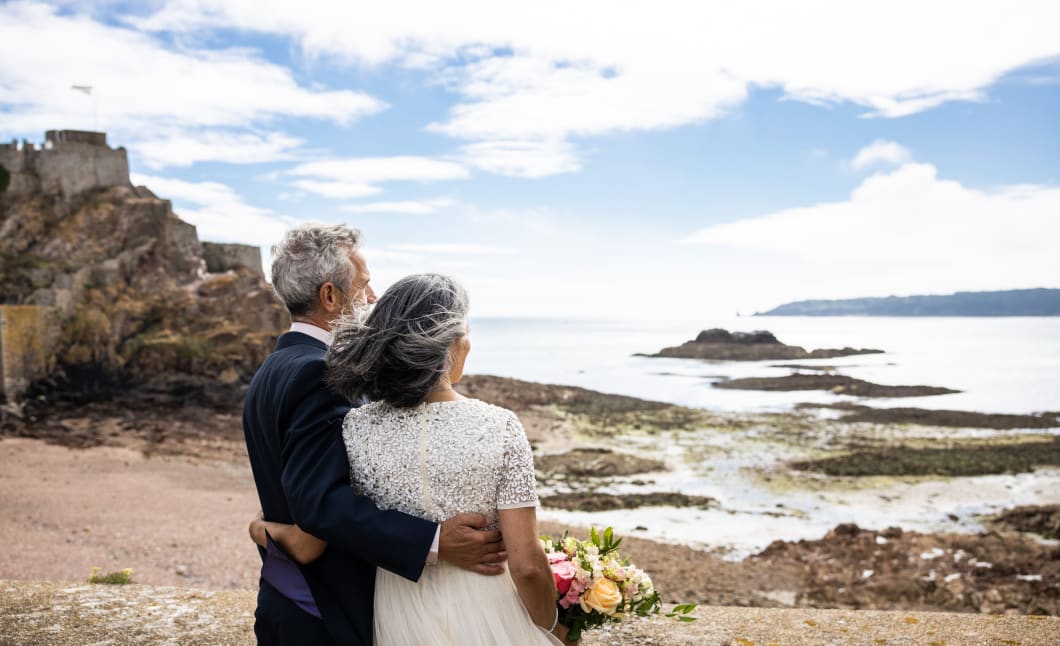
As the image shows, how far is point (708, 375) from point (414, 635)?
64895 millimetres

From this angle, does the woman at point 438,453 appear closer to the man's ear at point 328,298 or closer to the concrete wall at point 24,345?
the man's ear at point 328,298

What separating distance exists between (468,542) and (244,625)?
13.6 feet

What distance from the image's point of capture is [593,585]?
2.93 m

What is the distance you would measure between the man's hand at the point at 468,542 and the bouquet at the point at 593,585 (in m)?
0.41

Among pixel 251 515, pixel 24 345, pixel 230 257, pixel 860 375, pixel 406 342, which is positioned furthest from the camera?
pixel 860 375

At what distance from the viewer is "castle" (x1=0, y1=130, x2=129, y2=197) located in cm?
3300

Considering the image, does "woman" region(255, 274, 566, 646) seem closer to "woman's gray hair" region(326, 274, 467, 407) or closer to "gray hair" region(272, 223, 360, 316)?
"woman's gray hair" region(326, 274, 467, 407)

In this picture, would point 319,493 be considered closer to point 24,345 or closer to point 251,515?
point 251,515

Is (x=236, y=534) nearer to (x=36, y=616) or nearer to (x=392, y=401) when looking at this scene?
(x=36, y=616)

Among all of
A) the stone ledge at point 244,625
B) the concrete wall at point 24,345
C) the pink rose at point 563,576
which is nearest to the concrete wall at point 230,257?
the concrete wall at point 24,345

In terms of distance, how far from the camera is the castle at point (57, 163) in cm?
3300

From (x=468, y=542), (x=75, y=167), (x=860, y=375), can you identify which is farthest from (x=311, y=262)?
(x=860, y=375)

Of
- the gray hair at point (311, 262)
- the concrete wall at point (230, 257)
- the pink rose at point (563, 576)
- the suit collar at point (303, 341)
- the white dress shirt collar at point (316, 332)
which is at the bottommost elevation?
the pink rose at point (563, 576)

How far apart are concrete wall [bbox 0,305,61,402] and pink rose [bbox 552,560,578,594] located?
90.3 ft
